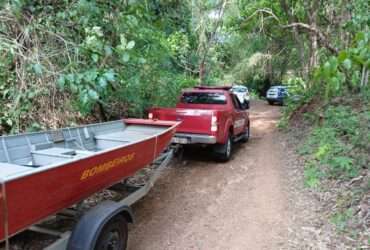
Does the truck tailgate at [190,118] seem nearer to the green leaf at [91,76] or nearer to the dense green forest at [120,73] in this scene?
the dense green forest at [120,73]

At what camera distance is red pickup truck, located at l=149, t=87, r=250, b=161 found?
7.21 meters

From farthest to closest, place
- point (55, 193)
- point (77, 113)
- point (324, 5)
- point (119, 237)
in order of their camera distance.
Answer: point (324, 5)
point (77, 113)
point (119, 237)
point (55, 193)

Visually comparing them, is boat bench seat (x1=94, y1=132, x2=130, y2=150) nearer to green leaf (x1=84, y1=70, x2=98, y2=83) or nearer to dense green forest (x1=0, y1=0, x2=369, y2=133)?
A: dense green forest (x1=0, y1=0, x2=369, y2=133)

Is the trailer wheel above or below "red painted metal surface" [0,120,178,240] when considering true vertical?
below

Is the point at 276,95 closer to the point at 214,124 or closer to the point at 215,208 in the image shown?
the point at 214,124

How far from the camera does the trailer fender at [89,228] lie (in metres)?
3.06

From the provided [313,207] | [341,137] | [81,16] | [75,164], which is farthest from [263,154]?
[75,164]

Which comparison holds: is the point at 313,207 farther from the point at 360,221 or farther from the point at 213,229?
the point at 213,229

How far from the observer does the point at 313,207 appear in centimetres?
516

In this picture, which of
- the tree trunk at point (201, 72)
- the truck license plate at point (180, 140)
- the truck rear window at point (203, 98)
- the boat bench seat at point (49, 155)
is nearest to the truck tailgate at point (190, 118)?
the truck license plate at point (180, 140)

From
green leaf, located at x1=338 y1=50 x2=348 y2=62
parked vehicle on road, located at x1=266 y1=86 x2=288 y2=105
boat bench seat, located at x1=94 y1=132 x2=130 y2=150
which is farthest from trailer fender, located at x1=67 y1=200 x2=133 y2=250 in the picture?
parked vehicle on road, located at x1=266 y1=86 x2=288 y2=105

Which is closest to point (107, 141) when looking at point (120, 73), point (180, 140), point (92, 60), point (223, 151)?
point (92, 60)

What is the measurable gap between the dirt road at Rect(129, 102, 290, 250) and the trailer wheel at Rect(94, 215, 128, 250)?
56 cm

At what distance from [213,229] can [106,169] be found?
188 centimetres
